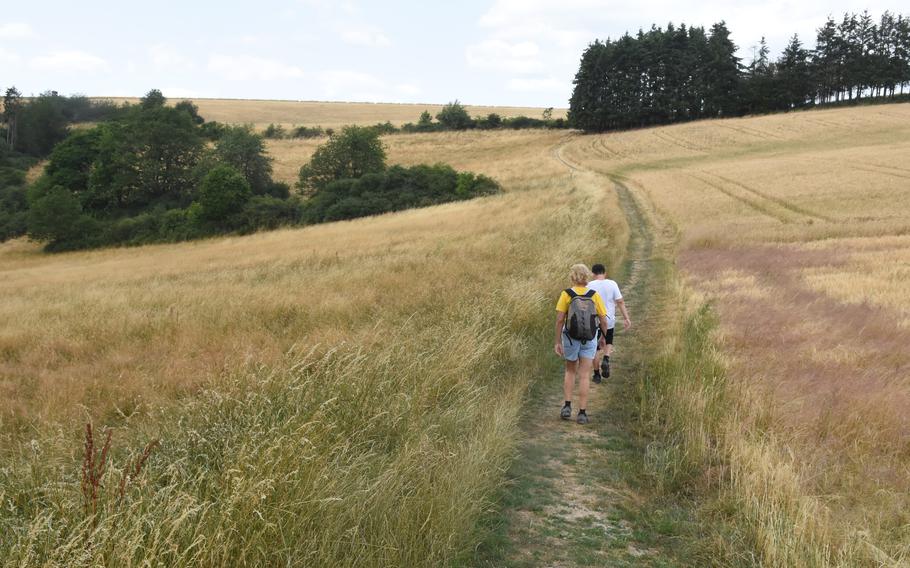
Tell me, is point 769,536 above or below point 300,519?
below

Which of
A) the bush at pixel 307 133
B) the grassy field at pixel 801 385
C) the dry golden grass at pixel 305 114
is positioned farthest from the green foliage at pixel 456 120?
the grassy field at pixel 801 385

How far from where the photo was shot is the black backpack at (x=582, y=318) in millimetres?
6430

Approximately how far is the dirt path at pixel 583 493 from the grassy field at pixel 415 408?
0.49 feet

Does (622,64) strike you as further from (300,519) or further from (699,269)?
(300,519)

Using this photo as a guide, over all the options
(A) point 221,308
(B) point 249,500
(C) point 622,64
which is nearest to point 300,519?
(B) point 249,500

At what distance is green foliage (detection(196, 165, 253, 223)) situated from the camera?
4509 cm

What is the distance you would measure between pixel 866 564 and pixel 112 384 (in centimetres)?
675

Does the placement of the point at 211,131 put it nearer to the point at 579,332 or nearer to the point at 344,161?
the point at 344,161

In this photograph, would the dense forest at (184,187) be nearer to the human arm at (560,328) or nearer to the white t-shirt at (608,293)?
the white t-shirt at (608,293)

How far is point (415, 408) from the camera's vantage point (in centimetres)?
514

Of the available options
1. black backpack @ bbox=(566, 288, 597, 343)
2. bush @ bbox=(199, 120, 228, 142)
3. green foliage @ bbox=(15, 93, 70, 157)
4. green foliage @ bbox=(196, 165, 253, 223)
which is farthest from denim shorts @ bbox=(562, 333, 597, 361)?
green foliage @ bbox=(15, 93, 70, 157)

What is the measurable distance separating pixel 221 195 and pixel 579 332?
4411cm

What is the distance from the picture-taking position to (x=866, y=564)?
3.25 metres

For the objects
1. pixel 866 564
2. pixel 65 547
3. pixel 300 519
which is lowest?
pixel 866 564
